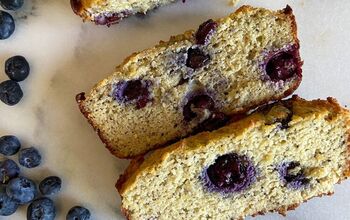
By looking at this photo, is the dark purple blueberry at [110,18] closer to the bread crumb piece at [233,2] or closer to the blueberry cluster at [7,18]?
the blueberry cluster at [7,18]

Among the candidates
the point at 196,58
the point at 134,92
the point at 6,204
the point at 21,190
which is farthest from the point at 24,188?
the point at 196,58

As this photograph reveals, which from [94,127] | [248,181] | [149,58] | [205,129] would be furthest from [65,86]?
[248,181]

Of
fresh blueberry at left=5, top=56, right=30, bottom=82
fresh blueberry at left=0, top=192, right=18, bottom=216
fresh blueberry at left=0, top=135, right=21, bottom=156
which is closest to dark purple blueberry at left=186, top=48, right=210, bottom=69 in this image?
fresh blueberry at left=5, top=56, right=30, bottom=82

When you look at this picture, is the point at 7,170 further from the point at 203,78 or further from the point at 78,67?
the point at 203,78

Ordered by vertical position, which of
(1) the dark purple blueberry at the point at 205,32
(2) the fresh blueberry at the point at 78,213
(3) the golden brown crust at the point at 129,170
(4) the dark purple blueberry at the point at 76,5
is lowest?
(2) the fresh blueberry at the point at 78,213

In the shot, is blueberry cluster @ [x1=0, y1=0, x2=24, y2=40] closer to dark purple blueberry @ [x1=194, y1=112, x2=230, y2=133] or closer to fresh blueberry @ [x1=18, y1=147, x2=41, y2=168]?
fresh blueberry @ [x1=18, y1=147, x2=41, y2=168]

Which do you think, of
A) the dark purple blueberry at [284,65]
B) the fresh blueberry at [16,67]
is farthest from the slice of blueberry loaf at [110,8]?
the dark purple blueberry at [284,65]
